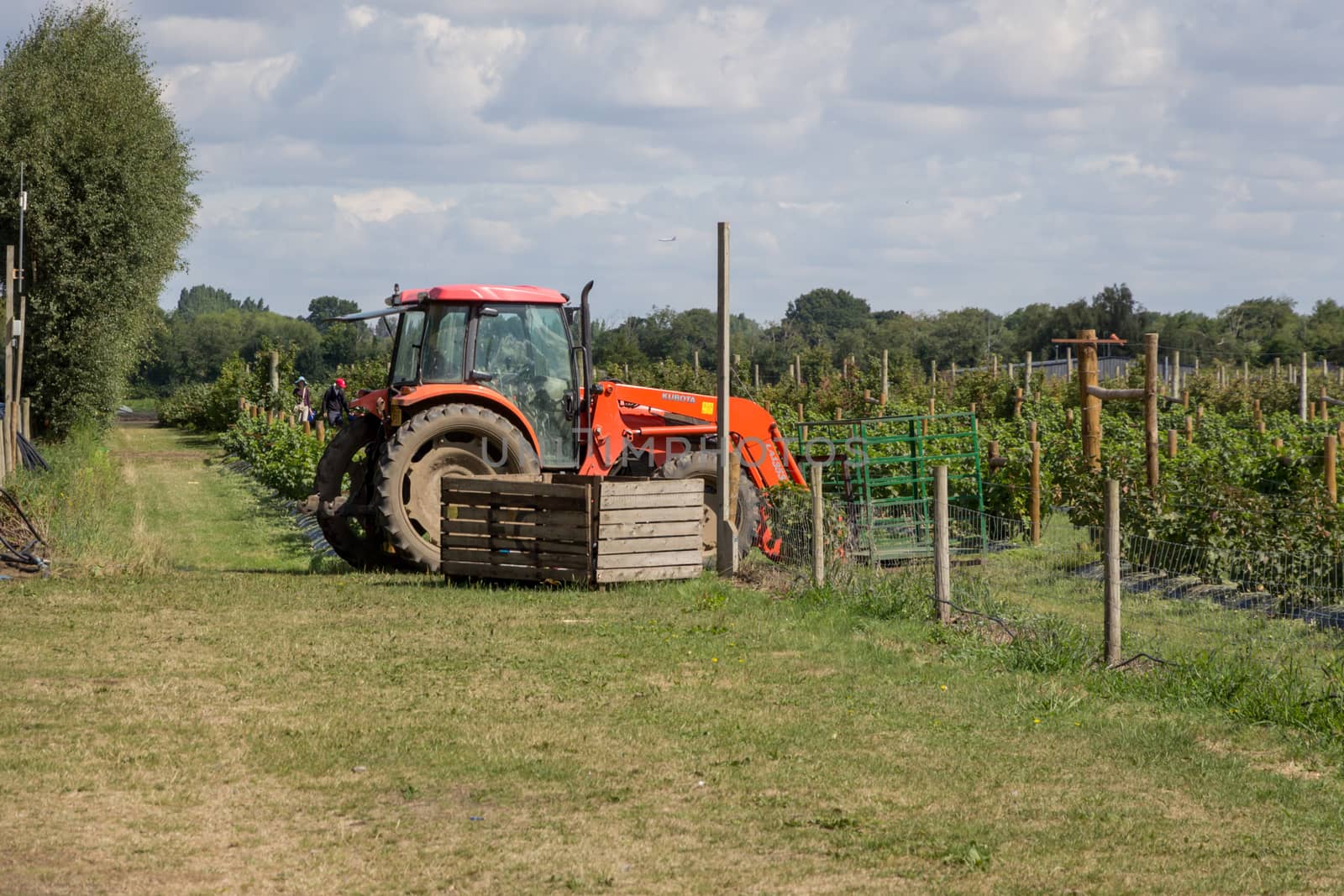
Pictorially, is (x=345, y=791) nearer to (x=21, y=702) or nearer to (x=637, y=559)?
(x=21, y=702)

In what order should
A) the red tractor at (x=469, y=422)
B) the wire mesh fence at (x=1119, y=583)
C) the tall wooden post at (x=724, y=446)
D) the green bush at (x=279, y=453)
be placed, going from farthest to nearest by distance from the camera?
the green bush at (x=279, y=453) < the tall wooden post at (x=724, y=446) < the red tractor at (x=469, y=422) < the wire mesh fence at (x=1119, y=583)

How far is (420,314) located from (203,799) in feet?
25.9

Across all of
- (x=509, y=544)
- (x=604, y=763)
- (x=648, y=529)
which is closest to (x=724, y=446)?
(x=648, y=529)

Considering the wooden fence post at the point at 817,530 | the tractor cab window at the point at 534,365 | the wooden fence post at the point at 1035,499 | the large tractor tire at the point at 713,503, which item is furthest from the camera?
the wooden fence post at the point at 1035,499

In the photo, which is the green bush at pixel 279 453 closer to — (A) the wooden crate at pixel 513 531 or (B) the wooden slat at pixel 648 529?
(A) the wooden crate at pixel 513 531

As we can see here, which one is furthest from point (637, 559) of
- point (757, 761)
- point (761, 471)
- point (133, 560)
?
point (757, 761)

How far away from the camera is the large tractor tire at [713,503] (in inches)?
547

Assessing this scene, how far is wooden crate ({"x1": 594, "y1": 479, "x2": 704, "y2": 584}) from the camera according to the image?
1230 centimetres

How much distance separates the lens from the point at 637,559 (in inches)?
489

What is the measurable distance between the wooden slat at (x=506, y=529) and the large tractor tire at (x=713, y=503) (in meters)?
1.83

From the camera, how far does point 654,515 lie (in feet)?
41.1

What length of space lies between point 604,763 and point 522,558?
18.6 ft

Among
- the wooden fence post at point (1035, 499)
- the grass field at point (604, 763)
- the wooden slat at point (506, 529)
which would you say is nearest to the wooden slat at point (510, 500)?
the wooden slat at point (506, 529)

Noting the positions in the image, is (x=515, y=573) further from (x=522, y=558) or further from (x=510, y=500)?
(x=510, y=500)
